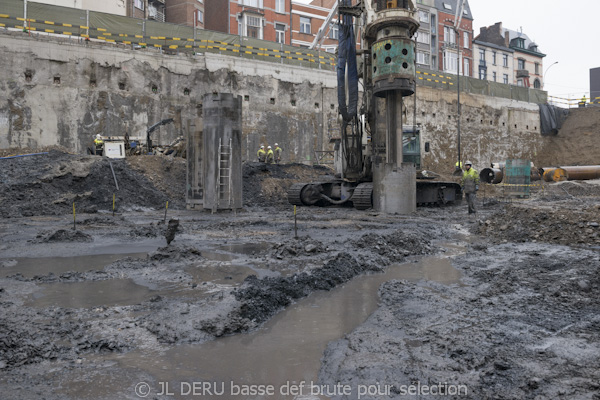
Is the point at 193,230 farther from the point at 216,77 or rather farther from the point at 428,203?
the point at 216,77

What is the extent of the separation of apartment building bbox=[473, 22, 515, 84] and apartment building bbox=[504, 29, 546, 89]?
115 centimetres

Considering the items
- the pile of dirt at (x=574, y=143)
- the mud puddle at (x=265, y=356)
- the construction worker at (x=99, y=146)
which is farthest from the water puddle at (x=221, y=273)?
the pile of dirt at (x=574, y=143)

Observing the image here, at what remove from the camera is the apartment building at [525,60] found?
69562mm

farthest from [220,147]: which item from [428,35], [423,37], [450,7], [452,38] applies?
[450,7]

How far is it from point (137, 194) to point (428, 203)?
39.4 ft

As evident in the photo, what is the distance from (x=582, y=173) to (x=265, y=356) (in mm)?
34495

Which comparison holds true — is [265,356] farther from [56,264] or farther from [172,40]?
[172,40]

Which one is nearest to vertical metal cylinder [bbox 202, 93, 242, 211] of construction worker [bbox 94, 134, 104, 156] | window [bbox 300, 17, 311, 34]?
construction worker [bbox 94, 134, 104, 156]

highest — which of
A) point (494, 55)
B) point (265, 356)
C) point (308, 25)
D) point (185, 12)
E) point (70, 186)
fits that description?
point (494, 55)

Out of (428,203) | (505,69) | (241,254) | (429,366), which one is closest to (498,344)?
(429,366)

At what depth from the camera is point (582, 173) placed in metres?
31.7

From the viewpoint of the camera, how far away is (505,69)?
6806 centimetres

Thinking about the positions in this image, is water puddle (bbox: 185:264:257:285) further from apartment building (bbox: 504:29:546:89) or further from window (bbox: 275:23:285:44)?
apartment building (bbox: 504:29:546:89)

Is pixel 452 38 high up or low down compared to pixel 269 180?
up
